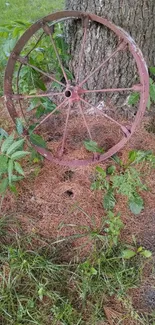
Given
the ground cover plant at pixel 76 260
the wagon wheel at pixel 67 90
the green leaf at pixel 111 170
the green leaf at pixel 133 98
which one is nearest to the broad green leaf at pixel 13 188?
the ground cover plant at pixel 76 260

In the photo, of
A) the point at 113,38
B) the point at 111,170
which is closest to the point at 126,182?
the point at 111,170

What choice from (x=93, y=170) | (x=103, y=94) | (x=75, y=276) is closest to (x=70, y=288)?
→ (x=75, y=276)

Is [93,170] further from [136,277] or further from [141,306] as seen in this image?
[141,306]

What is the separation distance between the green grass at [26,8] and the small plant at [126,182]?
2959 mm

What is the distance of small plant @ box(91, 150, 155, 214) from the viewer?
1.95 meters

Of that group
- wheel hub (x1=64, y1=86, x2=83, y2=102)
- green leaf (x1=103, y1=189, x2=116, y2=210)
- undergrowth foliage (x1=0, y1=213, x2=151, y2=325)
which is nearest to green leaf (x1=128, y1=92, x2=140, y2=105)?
wheel hub (x1=64, y1=86, x2=83, y2=102)

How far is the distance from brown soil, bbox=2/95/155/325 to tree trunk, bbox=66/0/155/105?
1.59ft

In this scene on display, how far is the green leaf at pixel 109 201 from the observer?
195cm

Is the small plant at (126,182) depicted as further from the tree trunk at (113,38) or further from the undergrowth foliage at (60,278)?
the tree trunk at (113,38)

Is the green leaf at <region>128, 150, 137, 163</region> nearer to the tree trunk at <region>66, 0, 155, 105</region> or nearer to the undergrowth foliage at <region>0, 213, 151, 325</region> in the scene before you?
the undergrowth foliage at <region>0, 213, 151, 325</region>

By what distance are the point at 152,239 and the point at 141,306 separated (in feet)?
1.19

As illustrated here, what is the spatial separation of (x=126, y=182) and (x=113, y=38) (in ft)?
2.79

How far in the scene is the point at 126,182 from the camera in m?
1.98

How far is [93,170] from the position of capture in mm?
2059
